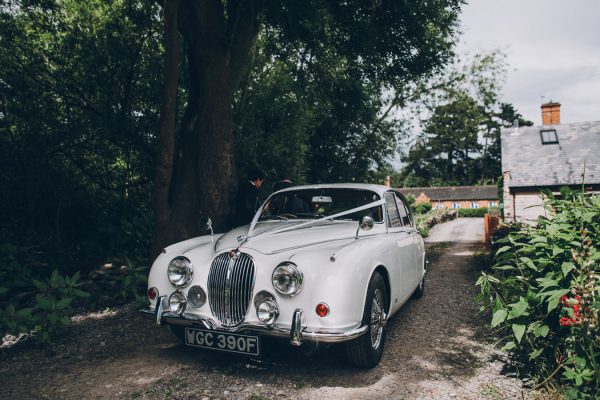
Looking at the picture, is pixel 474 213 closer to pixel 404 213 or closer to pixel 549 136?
pixel 549 136

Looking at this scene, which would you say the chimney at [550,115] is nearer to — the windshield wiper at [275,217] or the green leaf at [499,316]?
the windshield wiper at [275,217]

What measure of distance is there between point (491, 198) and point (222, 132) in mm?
57525

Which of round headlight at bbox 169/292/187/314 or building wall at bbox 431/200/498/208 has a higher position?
round headlight at bbox 169/292/187/314

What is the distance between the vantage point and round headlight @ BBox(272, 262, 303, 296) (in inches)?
132

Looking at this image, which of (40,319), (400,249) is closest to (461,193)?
(400,249)

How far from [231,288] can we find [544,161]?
23.9 meters

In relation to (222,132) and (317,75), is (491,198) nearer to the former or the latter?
(317,75)

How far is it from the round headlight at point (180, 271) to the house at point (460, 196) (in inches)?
2179

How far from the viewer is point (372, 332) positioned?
3.86 meters

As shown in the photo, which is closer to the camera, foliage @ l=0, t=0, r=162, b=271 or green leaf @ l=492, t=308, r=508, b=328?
green leaf @ l=492, t=308, r=508, b=328

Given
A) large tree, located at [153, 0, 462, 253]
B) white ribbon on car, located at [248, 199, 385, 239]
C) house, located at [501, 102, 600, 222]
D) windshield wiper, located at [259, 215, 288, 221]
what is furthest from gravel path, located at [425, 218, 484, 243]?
windshield wiper, located at [259, 215, 288, 221]

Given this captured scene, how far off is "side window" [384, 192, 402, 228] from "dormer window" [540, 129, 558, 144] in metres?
23.1

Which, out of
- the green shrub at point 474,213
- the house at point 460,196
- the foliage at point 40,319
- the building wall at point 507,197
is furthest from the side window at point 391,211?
the house at point 460,196

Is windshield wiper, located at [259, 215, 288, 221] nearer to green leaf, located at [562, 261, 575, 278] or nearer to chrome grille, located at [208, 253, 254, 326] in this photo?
chrome grille, located at [208, 253, 254, 326]
